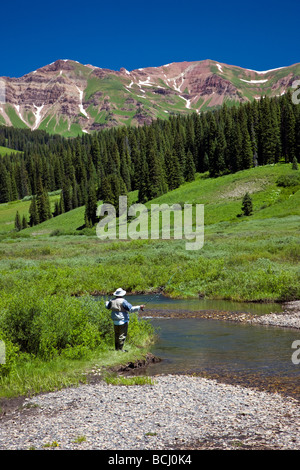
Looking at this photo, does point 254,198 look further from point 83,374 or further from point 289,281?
point 83,374

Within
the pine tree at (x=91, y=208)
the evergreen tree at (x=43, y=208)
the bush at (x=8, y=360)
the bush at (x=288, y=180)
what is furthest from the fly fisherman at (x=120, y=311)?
the evergreen tree at (x=43, y=208)

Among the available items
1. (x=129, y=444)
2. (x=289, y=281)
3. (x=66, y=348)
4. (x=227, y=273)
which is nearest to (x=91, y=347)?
(x=66, y=348)

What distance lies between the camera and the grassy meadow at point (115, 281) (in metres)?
15.4

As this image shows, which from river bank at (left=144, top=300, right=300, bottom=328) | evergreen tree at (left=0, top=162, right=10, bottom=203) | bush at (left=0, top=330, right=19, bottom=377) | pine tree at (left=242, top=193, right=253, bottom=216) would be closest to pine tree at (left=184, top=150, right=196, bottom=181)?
pine tree at (left=242, top=193, right=253, bottom=216)

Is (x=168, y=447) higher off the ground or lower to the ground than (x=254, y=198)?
lower

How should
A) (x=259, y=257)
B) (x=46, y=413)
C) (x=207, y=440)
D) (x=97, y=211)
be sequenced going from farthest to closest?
(x=97, y=211), (x=259, y=257), (x=46, y=413), (x=207, y=440)

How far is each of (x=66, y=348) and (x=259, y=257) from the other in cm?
2802

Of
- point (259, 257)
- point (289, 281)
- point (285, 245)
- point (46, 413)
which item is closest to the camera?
point (46, 413)

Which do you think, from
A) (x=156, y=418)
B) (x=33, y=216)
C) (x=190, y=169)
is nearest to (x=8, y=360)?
(x=156, y=418)

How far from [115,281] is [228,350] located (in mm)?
19486

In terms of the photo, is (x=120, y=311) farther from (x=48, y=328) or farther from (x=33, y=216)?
(x=33, y=216)

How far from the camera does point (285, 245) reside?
44.2m

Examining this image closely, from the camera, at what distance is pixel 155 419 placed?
33.9 ft

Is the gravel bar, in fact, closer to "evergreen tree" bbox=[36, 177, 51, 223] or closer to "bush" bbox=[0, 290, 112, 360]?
"bush" bbox=[0, 290, 112, 360]
